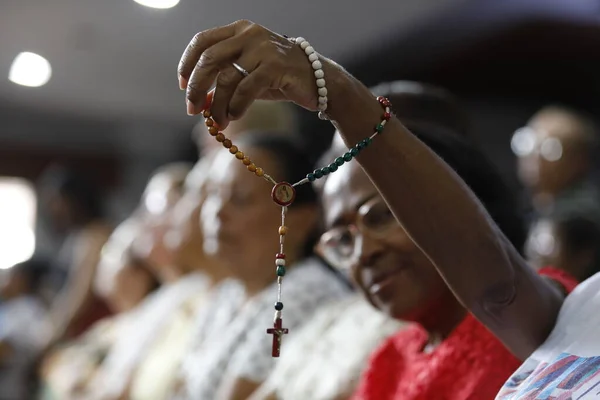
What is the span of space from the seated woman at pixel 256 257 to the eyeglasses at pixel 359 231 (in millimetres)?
286

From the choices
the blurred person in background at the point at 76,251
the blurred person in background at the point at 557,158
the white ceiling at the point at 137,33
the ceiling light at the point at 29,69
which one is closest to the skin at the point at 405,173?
the white ceiling at the point at 137,33

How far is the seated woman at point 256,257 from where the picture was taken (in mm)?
978

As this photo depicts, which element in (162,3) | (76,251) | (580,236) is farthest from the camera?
(76,251)

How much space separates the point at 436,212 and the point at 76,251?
1797 millimetres

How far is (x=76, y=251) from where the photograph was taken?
2.10 metres

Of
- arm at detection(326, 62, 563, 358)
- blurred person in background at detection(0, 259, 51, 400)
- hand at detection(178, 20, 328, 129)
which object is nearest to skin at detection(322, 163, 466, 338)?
arm at detection(326, 62, 563, 358)

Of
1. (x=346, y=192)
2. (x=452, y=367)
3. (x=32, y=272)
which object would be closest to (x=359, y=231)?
(x=346, y=192)

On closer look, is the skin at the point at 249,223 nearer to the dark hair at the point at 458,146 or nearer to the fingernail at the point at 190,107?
the dark hair at the point at 458,146

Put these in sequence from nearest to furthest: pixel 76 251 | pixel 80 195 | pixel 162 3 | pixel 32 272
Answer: pixel 162 3, pixel 76 251, pixel 80 195, pixel 32 272

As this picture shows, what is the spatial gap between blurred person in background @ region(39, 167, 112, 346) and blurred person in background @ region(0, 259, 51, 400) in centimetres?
8

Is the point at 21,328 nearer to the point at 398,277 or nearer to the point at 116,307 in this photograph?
the point at 116,307

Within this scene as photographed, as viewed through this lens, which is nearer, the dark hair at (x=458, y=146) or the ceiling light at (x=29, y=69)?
the dark hair at (x=458, y=146)

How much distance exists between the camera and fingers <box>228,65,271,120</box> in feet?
1.34

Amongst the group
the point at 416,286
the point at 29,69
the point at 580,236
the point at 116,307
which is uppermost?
the point at 29,69
